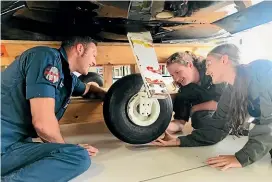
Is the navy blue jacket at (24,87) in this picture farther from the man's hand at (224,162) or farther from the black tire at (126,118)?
the man's hand at (224,162)

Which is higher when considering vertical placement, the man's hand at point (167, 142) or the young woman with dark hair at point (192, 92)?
the young woman with dark hair at point (192, 92)

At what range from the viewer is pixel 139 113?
1.52 meters

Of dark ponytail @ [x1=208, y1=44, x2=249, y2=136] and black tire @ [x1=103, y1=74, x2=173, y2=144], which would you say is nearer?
dark ponytail @ [x1=208, y1=44, x2=249, y2=136]

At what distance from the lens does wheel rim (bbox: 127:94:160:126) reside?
4.91 feet

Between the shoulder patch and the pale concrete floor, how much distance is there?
0.41 meters

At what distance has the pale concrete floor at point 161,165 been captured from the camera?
46.4 inches

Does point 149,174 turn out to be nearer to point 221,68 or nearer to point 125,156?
point 125,156

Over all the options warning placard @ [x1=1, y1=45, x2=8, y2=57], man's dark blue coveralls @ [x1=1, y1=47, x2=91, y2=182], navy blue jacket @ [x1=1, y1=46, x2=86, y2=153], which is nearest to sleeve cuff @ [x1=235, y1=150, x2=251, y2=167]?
man's dark blue coveralls @ [x1=1, y1=47, x2=91, y2=182]

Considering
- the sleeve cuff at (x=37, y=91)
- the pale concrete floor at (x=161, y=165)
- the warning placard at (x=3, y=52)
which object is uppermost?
the warning placard at (x=3, y=52)

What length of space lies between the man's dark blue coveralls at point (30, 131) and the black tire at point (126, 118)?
0.38m

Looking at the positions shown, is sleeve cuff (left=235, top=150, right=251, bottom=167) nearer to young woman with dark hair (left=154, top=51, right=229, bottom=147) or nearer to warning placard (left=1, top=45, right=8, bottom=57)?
young woman with dark hair (left=154, top=51, right=229, bottom=147)

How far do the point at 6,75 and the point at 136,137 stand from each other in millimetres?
698

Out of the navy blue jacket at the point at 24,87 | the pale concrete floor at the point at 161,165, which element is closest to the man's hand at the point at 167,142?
the pale concrete floor at the point at 161,165

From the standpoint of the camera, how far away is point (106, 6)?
127 cm
